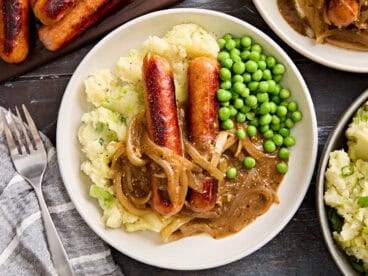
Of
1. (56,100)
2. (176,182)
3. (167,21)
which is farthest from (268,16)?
(56,100)

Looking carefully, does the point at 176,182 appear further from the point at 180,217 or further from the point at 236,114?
the point at 236,114

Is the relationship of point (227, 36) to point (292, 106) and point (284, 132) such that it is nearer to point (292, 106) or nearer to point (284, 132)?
point (292, 106)

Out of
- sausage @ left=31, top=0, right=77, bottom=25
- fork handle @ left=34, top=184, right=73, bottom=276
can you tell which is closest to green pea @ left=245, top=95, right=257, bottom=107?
sausage @ left=31, top=0, right=77, bottom=25

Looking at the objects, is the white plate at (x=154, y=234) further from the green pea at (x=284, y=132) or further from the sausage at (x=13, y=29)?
the sausage at (x=13, y=29)

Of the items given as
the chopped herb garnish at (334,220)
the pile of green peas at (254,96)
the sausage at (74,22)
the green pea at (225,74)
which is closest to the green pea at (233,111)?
the pile of green peas at (254,96)

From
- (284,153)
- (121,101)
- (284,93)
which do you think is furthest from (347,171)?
(121,101)

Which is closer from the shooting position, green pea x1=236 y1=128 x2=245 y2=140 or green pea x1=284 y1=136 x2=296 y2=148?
green pea x1=236 y1=128 x2=245 y2=140

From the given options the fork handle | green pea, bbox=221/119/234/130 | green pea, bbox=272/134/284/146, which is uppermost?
green pea, bbox=221/119/234/130

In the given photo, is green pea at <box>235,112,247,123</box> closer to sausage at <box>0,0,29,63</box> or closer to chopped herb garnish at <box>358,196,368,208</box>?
chopped herb garnish at <box>358,196,368,208</box>
